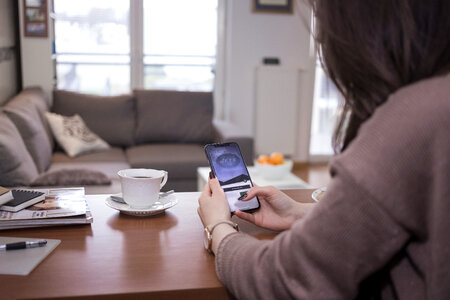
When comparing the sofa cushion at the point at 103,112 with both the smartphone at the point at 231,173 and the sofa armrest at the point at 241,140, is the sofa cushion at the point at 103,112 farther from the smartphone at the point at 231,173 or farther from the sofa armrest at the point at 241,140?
the smartphone at the point at 231,173

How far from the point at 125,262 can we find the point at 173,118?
118 inches

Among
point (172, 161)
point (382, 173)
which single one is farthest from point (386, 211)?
point (172, 161)

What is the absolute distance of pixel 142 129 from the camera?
386 cm

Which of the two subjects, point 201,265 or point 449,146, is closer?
point 449,146

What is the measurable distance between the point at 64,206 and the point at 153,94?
112 inches

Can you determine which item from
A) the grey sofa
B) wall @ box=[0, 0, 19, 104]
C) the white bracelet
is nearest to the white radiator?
the grey sofa

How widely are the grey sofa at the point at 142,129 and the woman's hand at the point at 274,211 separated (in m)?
2.01

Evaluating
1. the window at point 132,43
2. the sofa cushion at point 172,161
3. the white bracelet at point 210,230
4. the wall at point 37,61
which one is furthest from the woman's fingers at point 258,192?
the window at point 132,43

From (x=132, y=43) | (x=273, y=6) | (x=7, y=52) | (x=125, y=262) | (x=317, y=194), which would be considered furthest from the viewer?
(x=273, y=6)

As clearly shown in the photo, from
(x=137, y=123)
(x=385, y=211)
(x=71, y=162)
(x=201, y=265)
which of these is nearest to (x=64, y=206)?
(x=201, y=265)

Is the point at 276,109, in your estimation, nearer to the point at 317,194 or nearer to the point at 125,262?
the point at 317,194

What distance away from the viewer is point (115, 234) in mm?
1042

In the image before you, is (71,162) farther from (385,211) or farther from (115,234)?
(385,211)

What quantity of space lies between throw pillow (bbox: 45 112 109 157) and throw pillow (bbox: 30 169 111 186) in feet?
3.04
